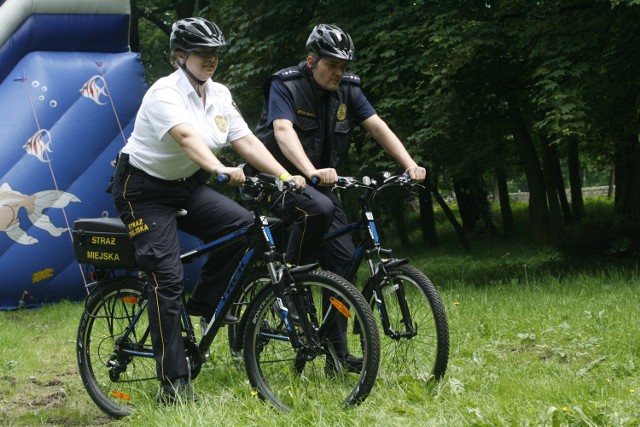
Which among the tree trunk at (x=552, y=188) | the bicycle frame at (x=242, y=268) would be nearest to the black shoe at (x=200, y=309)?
the bicycle frame at (x=242, y=268)

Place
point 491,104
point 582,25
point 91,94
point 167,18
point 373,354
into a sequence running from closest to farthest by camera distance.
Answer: point 373,354 < point 582,25 < point 91,94 < point 491,104 < point 167,18

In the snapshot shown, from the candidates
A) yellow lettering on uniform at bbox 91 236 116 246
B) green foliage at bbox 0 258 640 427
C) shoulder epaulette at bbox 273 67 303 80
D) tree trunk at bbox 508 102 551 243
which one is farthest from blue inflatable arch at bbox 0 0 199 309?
shoulder epaulette at bbox 273 67 303 80

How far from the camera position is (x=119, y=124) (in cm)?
1324

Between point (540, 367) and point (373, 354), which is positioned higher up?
point (373, 354)

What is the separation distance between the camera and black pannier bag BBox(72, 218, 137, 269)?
523cm

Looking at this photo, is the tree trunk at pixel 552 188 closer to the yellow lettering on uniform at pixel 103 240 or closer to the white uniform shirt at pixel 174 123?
the white uniform shirt at pixel 174 123

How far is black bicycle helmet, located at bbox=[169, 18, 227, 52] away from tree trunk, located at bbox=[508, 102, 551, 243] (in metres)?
11.1

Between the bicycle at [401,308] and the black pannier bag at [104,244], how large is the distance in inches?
29.7

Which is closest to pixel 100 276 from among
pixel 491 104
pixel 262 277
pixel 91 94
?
pixel 262 277

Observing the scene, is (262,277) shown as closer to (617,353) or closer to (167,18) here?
(617,353)

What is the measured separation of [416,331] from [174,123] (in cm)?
163

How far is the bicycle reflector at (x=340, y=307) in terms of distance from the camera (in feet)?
15.2

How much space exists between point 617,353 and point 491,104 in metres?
8.74

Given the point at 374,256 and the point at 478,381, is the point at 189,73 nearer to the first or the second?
the point at 374,256
